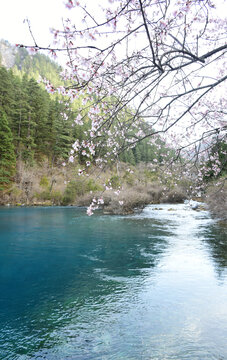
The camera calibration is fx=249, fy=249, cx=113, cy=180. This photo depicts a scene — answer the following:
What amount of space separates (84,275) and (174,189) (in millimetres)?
28216

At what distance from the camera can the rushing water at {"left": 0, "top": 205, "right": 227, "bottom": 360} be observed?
4469 mm

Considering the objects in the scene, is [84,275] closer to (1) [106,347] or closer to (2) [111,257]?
(2) [111,257]

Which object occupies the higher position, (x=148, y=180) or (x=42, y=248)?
(x=148, y=180)

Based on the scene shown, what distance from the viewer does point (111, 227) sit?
650 inches

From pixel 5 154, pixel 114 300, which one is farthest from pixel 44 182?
pixel 114 300

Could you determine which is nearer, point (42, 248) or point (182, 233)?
point (42, 248)

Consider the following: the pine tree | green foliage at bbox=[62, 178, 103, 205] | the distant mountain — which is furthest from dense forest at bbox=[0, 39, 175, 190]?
the distant mountain

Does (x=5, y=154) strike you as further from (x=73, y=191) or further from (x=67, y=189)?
(x=73, y=191)

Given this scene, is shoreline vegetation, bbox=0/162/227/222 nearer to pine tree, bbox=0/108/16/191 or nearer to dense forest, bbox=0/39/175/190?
pine tree, bbox=0/108/16/191

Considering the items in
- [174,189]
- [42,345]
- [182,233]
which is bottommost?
[42,345]

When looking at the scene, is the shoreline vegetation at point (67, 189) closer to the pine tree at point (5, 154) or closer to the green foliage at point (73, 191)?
the green foliage at point (73, 191)

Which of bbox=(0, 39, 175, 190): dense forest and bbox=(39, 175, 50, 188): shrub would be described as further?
bbox=(0, 39, 175, 190): dense forest

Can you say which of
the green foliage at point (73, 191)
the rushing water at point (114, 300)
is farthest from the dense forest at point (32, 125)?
the rushing water at point (114, 300)

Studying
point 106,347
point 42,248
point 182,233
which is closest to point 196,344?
point 106,347
